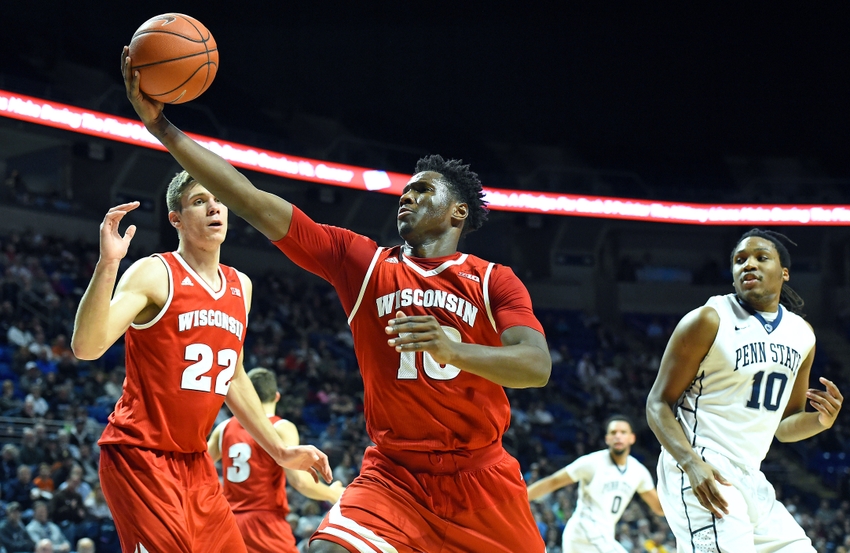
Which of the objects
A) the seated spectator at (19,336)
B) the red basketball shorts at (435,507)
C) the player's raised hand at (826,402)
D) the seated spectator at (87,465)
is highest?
the seated spectator at (19,336)

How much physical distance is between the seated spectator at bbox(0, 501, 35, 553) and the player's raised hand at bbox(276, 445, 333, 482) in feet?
19.2

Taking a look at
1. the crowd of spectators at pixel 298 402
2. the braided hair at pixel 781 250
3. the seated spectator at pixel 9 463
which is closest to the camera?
the braided hair at pixel 781 250

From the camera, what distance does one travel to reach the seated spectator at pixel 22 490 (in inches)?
379

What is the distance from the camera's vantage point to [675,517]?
13.6 feet

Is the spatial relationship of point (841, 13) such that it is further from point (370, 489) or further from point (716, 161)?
point (370, 489)

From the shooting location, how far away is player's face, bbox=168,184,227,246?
411cm

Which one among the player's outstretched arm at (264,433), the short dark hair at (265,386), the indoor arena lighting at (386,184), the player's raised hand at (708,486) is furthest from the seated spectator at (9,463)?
the player's raised hand at (708,486)

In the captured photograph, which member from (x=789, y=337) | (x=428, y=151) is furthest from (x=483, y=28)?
(x=789, y=337)

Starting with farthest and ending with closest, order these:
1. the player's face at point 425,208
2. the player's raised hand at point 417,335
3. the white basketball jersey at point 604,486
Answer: the white basketball jersey at point 604,486 → the player's face at point 425,208 → the player's raised hand at point 417,335

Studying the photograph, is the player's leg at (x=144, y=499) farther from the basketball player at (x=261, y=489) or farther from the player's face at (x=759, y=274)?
the player's face at (x=759, y=274)

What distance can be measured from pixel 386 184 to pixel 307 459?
1507cm

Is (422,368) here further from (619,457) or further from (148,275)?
(619,457)

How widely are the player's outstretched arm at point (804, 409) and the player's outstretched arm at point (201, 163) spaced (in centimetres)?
292

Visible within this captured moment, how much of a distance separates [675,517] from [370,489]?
1714mm
